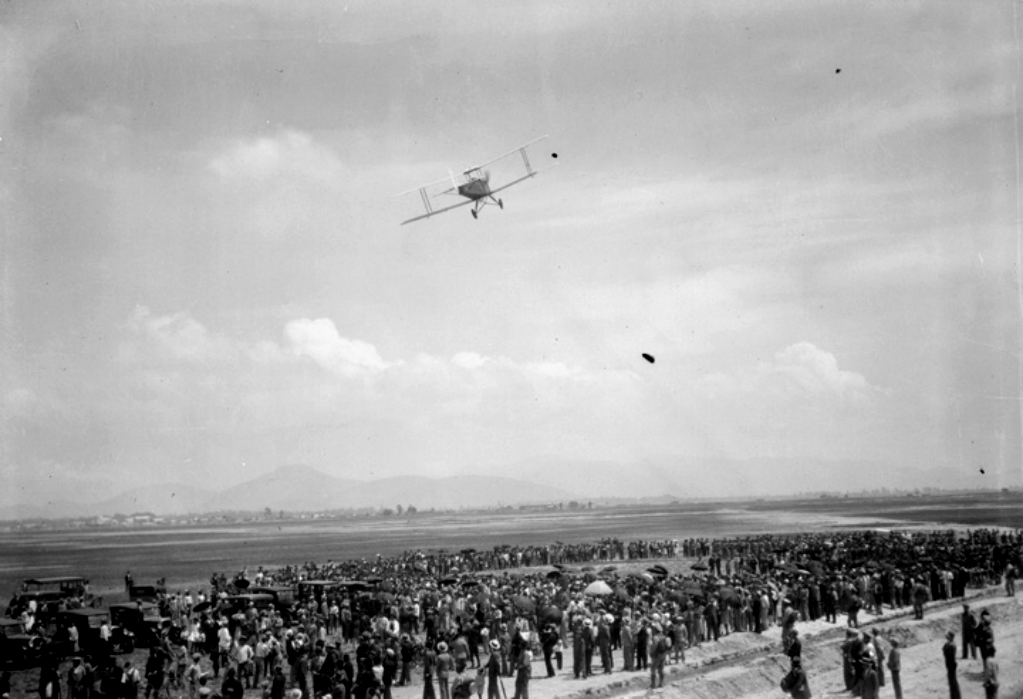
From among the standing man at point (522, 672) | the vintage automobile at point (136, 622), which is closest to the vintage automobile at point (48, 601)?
the vintage automobile at point (136, 622)

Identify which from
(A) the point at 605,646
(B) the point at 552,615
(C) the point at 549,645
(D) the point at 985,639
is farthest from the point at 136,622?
(D) the point at 985,639

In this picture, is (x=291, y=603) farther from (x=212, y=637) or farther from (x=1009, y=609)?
(x=1009, y=609)

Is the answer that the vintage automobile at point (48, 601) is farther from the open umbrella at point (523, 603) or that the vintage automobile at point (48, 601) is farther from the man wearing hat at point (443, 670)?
the man wearing hat at point (443, 670)

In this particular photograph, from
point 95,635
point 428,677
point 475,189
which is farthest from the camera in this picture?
point 475,189

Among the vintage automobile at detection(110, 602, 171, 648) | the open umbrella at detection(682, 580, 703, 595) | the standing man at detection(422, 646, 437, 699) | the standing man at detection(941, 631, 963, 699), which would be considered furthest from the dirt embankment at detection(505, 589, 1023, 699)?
the vintage automobile at detection(110, 602, 171, 648)

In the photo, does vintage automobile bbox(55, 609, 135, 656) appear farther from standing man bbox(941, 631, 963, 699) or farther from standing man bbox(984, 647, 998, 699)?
standing man bbox(984, 647, 998, 699)

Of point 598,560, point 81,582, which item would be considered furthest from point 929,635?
point 81,582

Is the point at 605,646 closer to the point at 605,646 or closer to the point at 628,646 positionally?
the point at 605,646
